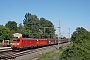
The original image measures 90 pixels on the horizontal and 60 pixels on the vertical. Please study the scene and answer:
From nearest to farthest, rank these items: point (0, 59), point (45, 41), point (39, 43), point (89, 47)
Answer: point (0, 59), point (89, 47), point (39, 43), point (45, 41)

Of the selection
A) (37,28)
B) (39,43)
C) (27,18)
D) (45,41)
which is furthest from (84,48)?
(27,18)

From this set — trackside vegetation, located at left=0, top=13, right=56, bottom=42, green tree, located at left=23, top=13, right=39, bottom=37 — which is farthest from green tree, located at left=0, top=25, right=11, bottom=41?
green tree, located at left=23, top=13, right=39, bottom=37

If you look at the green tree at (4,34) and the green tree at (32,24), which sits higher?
the green tree at (32,24)

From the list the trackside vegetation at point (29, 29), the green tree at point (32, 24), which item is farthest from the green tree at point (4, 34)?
the green tree at point (32, 24)

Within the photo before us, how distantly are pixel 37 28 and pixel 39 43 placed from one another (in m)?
49.0

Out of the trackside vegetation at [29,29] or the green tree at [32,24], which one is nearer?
the trackside vegetation at [29,29]

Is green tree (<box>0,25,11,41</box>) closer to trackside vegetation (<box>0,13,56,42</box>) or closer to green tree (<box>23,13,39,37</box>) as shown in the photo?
trackside vegetation (<box>0,13,56,42</box>)

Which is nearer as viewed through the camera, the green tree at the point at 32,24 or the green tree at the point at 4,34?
the green tree at the point at 4,34

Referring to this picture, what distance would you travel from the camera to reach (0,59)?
84.1 feet

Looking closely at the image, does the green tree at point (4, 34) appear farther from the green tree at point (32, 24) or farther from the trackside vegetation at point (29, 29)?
the green tree at point (32, 24)

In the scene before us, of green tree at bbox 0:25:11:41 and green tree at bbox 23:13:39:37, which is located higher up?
green tree at bbox 23:13:39:37

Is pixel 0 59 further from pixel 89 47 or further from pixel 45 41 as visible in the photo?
pixel 45 41

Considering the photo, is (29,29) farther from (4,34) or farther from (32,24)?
(4,34)

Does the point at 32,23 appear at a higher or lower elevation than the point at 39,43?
higher
